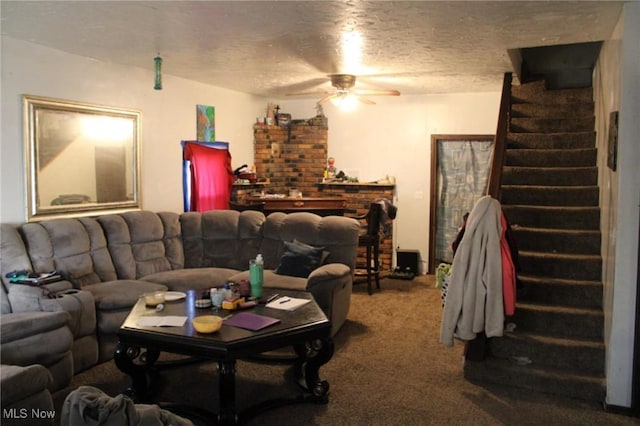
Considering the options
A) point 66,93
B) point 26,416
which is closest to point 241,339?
point 26,416

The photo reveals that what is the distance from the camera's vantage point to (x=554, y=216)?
4234 mm

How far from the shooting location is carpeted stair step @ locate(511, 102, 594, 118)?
16.4ft

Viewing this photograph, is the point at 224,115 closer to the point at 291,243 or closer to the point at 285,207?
the point at 285,207

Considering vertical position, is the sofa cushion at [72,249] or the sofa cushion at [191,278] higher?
the sofa cushion at [72,249]

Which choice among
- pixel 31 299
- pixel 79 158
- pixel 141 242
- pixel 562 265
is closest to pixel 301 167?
pixel 141 242

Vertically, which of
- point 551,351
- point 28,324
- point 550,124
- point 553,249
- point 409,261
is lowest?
point 551,351

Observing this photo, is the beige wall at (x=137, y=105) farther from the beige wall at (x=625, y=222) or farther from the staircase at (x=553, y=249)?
the beige wall at (x=625, y=222)

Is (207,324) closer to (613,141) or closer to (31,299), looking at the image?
(31,299)

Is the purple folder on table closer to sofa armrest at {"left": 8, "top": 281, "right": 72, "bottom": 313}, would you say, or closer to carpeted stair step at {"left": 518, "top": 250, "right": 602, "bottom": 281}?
sofa armrest at {"left": 8, "top": 281, "right": 72, "bottom": 313}

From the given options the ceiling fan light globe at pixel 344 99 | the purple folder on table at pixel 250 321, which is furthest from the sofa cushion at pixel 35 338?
the ceiling fan light globe at pixel 344 99

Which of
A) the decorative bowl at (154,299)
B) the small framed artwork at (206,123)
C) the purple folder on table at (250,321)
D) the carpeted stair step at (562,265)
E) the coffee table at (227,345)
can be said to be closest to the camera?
the coffee table at (227,345)

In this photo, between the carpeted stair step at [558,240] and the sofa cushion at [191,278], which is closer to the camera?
the carpeted stair step at [558,240]

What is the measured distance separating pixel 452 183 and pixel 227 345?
500 cm

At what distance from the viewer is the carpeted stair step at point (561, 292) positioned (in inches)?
145
